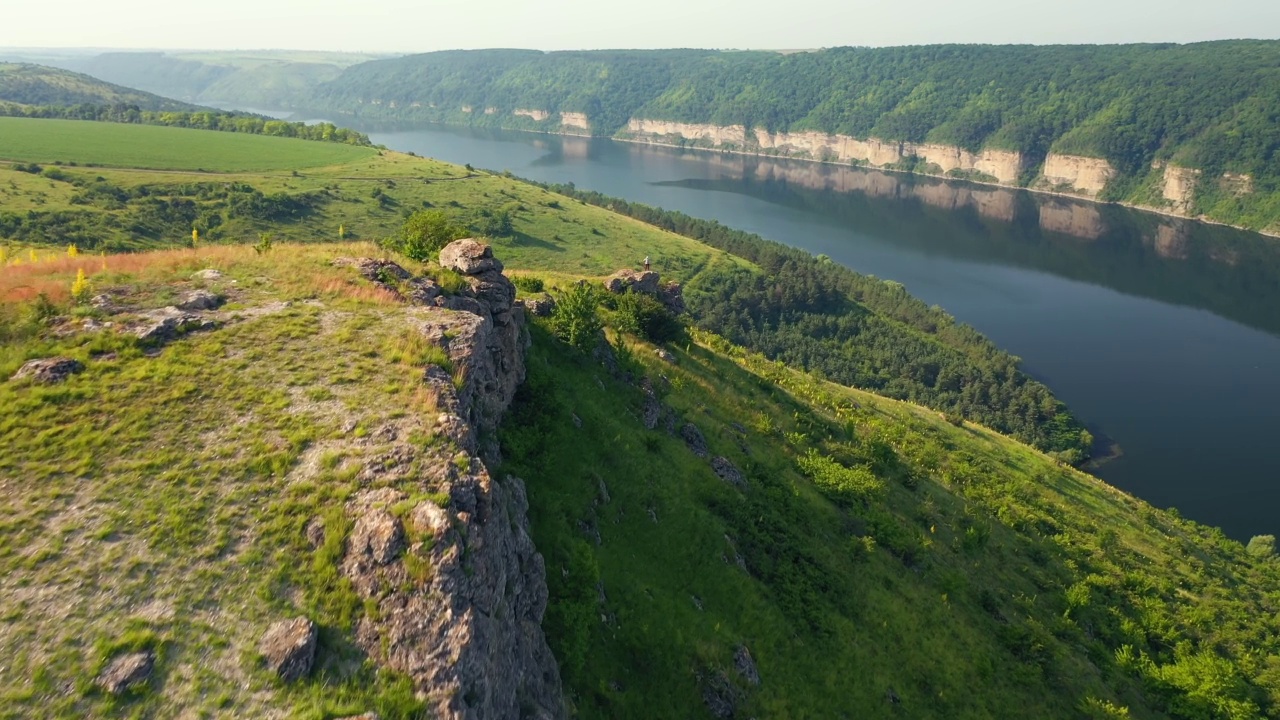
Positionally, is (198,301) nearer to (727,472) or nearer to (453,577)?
(453,577)

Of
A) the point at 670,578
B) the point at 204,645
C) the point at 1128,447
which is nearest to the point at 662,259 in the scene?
the point at 1128,447

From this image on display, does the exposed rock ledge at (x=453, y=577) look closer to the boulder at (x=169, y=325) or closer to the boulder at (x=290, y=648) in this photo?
the boulder at (x=290, y=648)

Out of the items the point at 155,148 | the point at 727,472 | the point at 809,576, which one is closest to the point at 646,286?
the point at 727,472

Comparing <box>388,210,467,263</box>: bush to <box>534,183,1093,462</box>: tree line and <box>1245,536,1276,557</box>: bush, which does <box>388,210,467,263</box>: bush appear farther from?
<box>1245,536,1276,557</box>: bush

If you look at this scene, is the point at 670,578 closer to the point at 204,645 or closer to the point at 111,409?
the point at 204,645

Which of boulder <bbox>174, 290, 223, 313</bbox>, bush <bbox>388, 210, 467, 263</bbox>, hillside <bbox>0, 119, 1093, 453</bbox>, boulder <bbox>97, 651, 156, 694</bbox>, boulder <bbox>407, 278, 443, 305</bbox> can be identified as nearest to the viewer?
boulder <bbox>97, 651, 156, 694</bbox>

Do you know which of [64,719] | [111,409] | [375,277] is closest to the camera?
[64,719]

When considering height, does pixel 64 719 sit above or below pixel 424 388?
below

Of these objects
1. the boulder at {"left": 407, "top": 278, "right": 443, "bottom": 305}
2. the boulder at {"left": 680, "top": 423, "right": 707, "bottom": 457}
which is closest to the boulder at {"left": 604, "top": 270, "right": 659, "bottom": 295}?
the boulder at {"left": 680, "top": 423, "right": 707, "bottom": 457}
